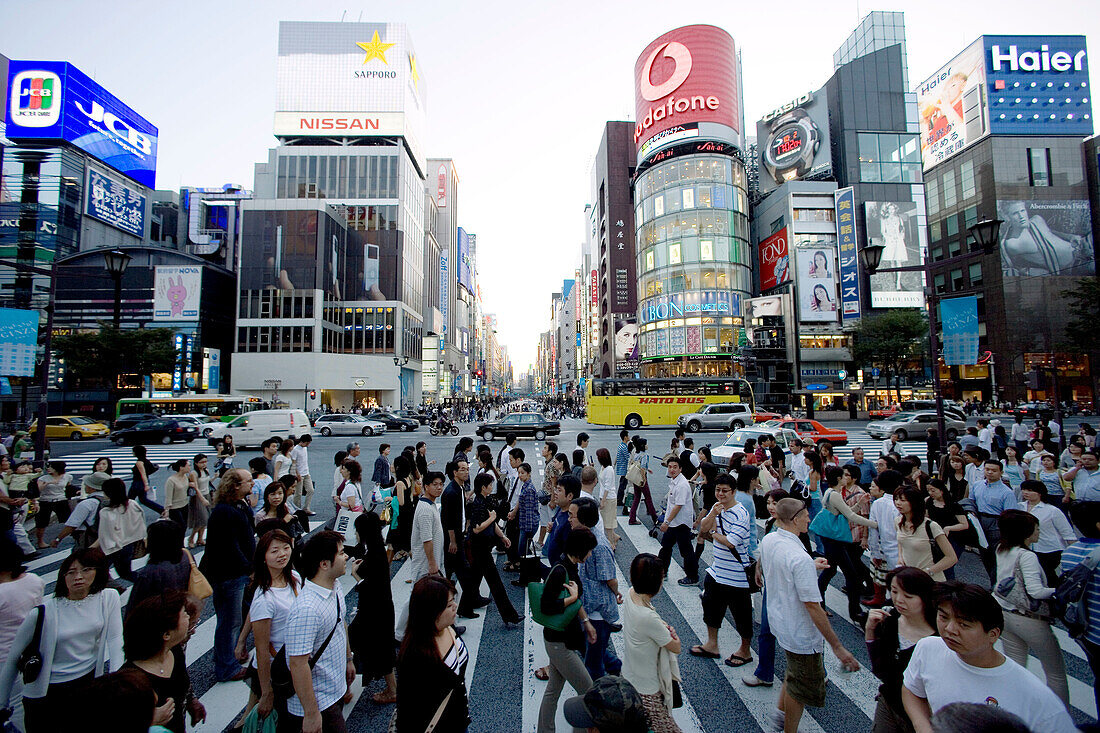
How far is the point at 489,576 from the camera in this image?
18.6ft

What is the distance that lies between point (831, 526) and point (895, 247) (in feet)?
226

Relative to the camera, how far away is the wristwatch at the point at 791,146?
205ft

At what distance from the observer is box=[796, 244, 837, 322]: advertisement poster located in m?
55.6

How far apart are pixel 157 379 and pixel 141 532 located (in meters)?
60.9

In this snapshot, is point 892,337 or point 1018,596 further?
point 892,337

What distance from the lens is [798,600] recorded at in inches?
142

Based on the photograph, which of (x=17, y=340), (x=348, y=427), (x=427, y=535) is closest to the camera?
(x=427, y=535)

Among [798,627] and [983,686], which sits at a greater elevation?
[983,686]

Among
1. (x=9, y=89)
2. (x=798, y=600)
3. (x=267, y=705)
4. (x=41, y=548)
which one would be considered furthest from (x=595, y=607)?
(x=9, y=89)

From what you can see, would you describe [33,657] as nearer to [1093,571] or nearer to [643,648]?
[643,648]

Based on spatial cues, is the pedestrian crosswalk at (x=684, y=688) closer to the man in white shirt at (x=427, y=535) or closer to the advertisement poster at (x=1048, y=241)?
the man in white shirt at (x=427, y=535)

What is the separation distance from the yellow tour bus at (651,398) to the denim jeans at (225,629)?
30110 mm

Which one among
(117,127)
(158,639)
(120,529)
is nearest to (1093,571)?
(158,639)

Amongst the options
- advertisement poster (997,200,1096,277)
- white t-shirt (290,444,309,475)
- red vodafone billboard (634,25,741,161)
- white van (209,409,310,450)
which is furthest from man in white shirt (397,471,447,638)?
advertisement poster (997,200,1096,277)
